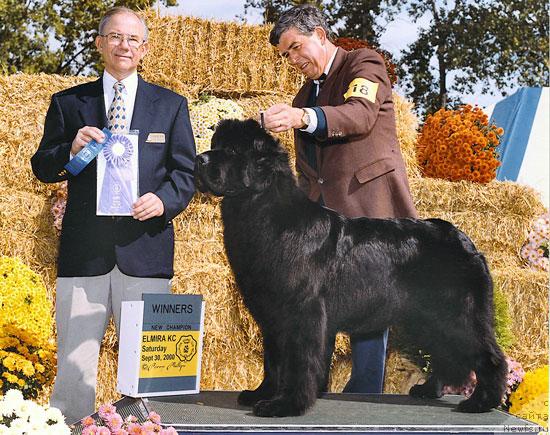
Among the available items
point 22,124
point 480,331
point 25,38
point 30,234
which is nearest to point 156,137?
point 480,331

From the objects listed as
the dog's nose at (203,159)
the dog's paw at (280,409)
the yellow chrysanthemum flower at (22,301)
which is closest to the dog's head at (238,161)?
the dog's nose at (203,159)

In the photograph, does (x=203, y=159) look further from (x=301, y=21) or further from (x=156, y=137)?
(x=301, y=21)

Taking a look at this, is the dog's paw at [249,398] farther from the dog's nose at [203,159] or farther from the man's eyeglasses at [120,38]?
the man's eyeglasses at [120,38]

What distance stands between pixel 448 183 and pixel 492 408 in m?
2.67

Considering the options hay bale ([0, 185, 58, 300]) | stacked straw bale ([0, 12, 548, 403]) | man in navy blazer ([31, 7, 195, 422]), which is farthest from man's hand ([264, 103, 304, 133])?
hay bale ([0, 185, 58, 300])

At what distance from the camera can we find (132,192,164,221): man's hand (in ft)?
8.95

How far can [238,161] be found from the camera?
244 cm

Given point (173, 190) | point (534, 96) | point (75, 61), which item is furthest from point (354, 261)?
point (75, 61)

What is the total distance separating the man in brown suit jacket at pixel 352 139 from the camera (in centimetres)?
284

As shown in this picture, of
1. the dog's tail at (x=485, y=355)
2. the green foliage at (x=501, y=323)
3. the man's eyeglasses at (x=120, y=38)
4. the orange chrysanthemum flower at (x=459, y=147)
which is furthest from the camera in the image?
the orange chrysanthemum flower at (x=459, y=147)

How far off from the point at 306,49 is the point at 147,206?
0.86 m

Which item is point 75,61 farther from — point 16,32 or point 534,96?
point 534,96

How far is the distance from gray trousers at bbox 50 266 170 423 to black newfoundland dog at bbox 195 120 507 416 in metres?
0.52

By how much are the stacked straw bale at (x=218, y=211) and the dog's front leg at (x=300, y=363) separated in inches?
77.4
